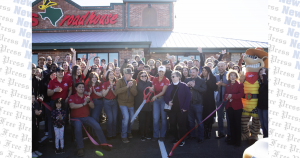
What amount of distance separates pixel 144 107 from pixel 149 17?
12.5 meters

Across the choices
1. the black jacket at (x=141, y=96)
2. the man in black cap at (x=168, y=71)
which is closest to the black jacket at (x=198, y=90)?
the man in black cap at (x=168, y=71)

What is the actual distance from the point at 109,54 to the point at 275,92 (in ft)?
37.0

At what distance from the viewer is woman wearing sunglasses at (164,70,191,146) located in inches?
179

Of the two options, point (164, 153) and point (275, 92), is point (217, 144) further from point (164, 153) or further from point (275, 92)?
point (275, 92)

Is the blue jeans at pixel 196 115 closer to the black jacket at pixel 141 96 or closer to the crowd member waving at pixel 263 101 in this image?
the black jacket at pixel 141 96

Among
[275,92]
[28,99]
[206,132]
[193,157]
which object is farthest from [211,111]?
[28,99]

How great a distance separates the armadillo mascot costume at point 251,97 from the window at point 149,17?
1183 centimetres

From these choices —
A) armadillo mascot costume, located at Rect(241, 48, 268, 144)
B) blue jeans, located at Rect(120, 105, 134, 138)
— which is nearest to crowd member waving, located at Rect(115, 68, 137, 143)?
blue jeans, located at Rect(120, 105, 134, 138)

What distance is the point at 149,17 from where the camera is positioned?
15.7 meters

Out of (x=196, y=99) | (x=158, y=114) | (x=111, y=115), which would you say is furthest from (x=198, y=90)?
(x=111, y=115)

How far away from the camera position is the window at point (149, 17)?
15602mm

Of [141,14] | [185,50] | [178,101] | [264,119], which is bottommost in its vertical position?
[264,119]

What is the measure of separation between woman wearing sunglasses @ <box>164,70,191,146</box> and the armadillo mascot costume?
1.53 meters

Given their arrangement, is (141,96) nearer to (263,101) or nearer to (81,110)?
(81,110)
